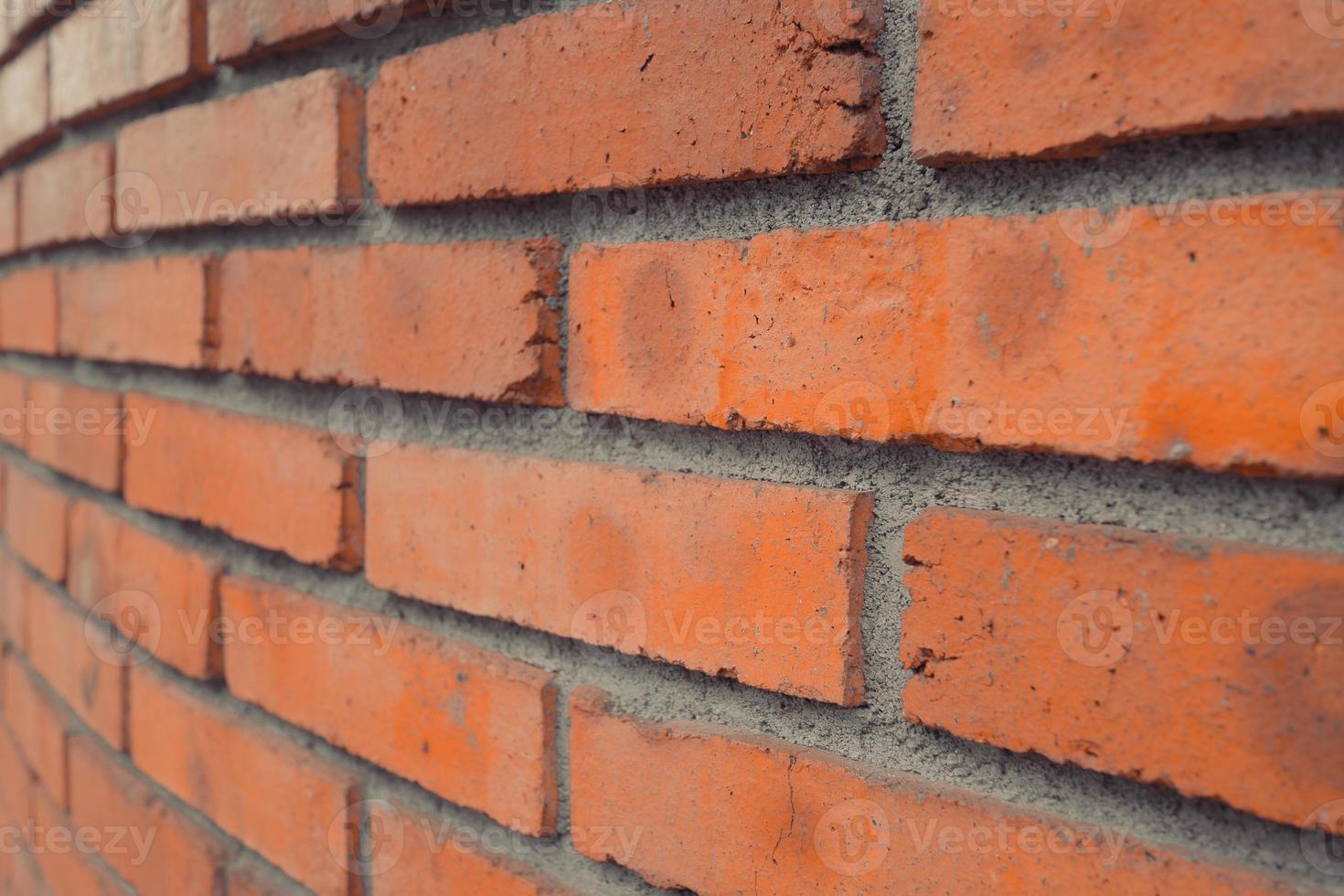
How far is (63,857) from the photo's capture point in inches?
55.2

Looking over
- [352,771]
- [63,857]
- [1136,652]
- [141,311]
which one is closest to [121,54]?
[141,311]

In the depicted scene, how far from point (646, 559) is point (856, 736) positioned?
16 centimetres

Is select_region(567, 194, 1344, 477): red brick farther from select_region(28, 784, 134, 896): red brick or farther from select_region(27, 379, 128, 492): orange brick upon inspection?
select_region(28, 784, 134, 896): red brick

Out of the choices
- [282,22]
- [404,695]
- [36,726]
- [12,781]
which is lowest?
[12,781]

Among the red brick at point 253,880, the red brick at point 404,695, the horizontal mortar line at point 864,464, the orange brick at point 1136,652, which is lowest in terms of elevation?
the red brick at point 253,880

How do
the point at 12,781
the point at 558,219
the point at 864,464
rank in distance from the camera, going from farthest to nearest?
the point at 12,781 → the point at 558,219 → the point at 864,464

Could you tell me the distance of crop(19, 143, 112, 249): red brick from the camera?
4.02 feet

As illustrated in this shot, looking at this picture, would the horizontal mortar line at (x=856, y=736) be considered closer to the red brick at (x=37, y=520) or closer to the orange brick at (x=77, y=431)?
the orange brick at (x=77, y=431)

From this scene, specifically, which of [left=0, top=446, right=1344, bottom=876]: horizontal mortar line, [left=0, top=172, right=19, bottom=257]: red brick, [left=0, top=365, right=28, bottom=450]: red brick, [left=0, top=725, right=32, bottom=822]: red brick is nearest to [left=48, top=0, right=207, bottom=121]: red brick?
[left=0, top=172, right=19, bottom=257]: red brick

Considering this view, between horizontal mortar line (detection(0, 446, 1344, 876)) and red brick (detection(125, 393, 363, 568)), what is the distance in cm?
5

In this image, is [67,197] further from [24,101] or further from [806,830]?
[806,830]

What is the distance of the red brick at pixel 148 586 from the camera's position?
1.03 m

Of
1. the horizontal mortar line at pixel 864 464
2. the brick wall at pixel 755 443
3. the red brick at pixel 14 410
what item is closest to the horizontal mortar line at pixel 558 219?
the brick wall at pixel 755 443

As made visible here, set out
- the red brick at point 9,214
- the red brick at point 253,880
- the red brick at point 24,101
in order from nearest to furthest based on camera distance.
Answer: the red brick at point 253,880
the red brick at point 24,101
the red brick at point 9,214
